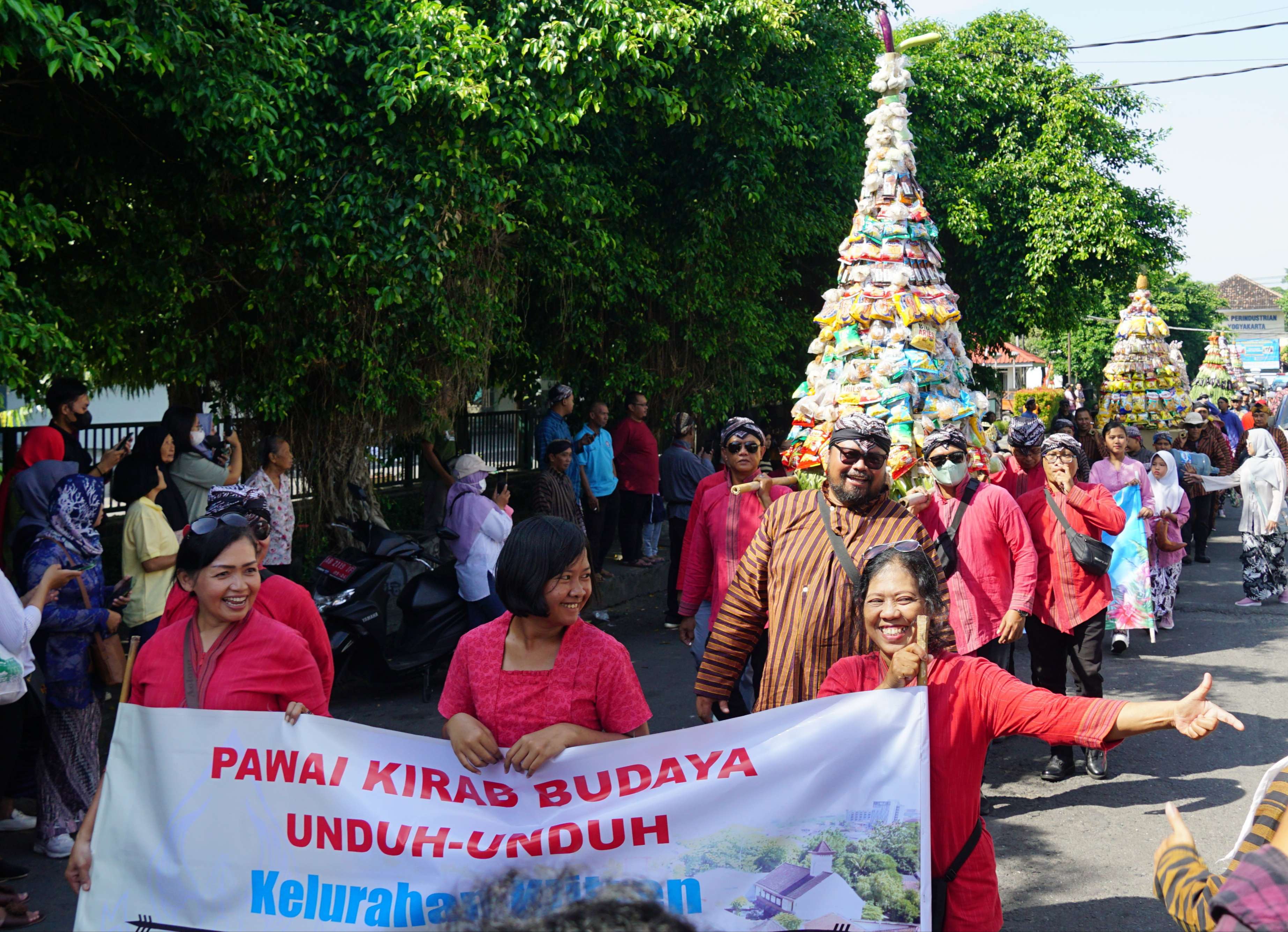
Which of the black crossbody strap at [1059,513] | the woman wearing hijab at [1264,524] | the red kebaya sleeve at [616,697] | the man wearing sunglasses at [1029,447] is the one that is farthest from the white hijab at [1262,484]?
the red kebaya sleeve at [616,697]

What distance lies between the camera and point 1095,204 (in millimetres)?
20875

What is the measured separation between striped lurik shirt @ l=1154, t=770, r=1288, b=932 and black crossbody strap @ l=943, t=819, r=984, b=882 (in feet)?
2.27

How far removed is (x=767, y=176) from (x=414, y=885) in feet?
34.7

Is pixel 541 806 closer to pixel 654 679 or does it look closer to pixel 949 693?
pixel 949 693

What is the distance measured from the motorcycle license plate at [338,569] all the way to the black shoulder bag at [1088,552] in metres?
4.56

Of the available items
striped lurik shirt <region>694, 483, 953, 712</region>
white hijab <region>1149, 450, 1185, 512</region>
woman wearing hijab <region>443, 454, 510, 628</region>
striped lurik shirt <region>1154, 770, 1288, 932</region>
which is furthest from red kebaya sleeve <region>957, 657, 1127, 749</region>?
white hijab <region>1149, 450, 1185, 512</region>

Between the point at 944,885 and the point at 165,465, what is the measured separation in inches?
254

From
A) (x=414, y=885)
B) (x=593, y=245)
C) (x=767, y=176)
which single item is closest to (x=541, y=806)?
(x=414, y=885)

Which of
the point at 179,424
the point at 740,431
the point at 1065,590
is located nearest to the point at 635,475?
the point at 179,424

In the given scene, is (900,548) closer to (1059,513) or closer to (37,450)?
(1059,513)

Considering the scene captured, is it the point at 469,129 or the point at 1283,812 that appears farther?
the point at 469,129

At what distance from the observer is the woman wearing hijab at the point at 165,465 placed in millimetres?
7367

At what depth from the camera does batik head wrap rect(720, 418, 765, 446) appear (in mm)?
6547

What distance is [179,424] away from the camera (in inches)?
323
